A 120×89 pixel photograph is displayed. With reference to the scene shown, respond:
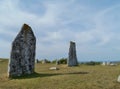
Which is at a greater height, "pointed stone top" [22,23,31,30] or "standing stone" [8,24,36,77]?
"pointed stone top" [22,23,31,30]

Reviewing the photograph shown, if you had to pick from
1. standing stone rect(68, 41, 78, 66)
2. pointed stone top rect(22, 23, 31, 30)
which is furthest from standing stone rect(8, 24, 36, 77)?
standing stone rect(68, 41, 78, 66)

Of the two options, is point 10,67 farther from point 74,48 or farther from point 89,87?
point 74,48

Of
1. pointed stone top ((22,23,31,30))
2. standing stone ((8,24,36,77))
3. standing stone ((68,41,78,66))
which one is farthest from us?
standing stone ((68,41,78,66))

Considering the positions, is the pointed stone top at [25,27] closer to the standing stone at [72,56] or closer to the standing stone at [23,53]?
the standing stone at [23,53]

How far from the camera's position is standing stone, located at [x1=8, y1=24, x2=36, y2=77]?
27281mm

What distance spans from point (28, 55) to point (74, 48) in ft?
57.0

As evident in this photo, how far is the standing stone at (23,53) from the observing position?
2728 centimetres

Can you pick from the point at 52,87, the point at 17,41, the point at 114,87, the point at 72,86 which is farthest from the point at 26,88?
the point at 17,41

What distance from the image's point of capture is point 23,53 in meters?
28.3

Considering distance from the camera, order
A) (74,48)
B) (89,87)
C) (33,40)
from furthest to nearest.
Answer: (74,48) < (33,40) < (89,87)

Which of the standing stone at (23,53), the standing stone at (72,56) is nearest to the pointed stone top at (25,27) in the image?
the standing stone at (23,53)

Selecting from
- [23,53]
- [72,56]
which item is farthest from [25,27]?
[72,56]

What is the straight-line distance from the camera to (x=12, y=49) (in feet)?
89.2

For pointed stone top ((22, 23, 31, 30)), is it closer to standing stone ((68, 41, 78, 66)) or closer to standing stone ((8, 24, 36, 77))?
standing stone ((8, 24, 36, 77))
